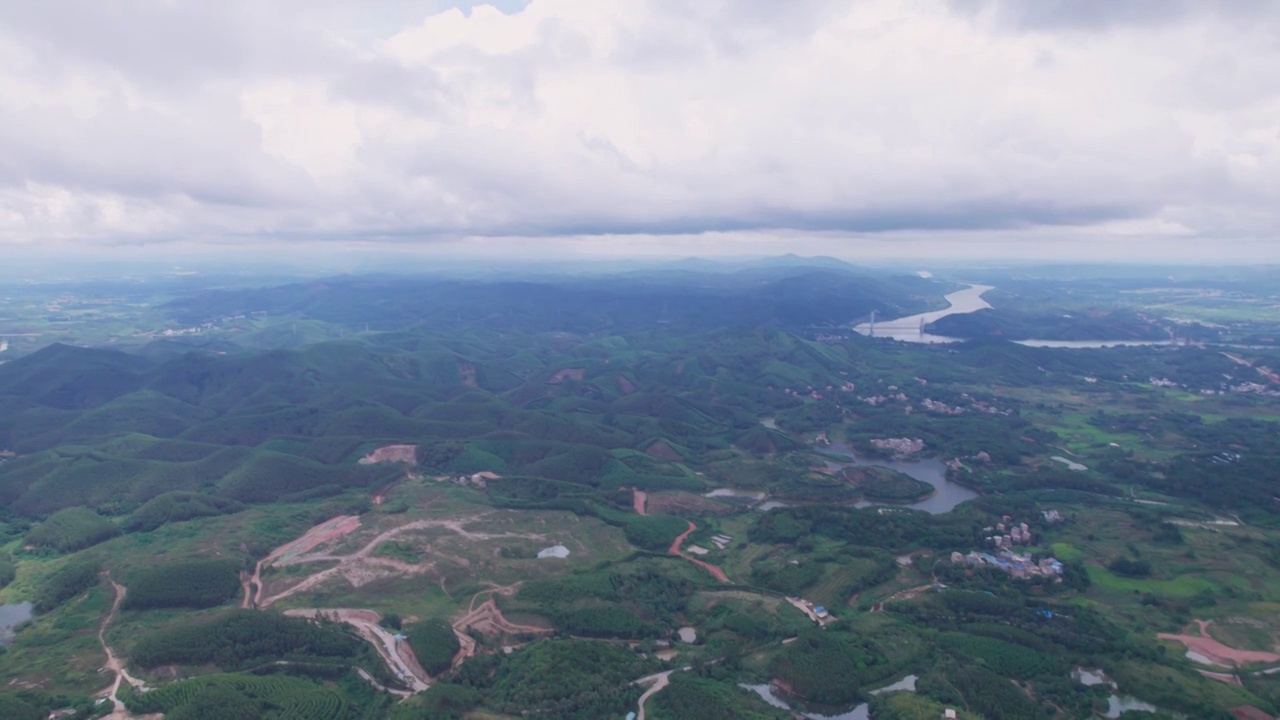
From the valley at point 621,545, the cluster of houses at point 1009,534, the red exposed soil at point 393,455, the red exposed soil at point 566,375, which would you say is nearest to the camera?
the valley at point 621,545

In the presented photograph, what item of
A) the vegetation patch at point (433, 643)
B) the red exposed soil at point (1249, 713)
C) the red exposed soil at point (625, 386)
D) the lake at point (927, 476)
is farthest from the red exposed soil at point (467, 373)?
the red exposed soil at point (1249, 713)

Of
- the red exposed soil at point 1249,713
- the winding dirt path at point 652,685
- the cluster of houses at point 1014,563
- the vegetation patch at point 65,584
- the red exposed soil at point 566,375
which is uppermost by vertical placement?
the red exposed soil at point 566,375

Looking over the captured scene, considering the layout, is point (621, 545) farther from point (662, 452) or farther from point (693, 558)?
point (662, 452)

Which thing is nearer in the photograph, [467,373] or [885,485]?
[885,485]

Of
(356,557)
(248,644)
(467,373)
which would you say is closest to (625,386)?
(467,373)

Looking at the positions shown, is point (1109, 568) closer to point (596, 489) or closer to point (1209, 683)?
point (1209, 683)

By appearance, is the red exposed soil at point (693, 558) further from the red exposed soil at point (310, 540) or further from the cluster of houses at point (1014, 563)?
→ the red exposed soil at point (310, 540)

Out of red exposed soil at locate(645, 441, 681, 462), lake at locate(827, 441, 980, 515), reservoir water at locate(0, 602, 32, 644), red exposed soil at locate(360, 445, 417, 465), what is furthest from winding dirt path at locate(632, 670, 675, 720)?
red exposed soil at locate(360, 445, 417, 465)

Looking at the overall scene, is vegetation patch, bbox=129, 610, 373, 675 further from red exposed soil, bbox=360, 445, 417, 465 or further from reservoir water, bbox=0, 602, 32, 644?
red exposed soil, bbox=360, 445, 417, 465
